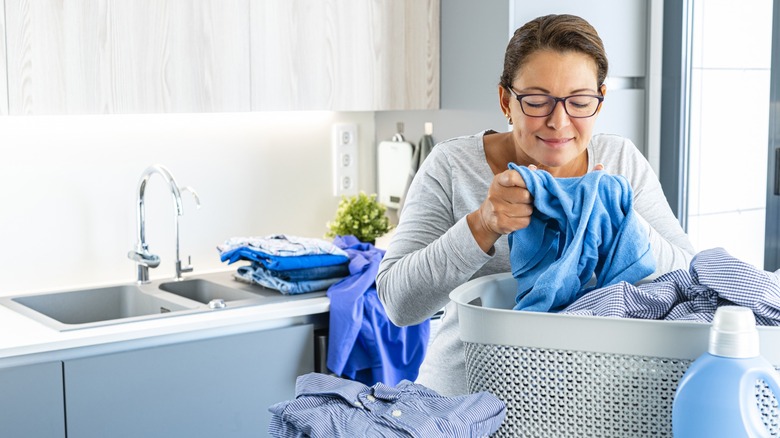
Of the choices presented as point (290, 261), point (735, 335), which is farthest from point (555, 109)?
point (290, 261)

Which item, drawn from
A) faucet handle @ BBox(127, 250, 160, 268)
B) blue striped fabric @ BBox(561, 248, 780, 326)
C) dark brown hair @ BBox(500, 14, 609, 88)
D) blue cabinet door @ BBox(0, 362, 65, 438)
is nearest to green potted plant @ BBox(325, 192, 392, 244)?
faucet handle @ BBox(127, 250, 160, 268)

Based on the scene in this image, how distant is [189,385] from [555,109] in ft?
4.21

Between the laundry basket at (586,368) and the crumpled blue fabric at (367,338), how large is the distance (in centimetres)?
143

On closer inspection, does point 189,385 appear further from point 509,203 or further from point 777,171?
point 777,171

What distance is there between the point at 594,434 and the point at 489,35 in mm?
2006

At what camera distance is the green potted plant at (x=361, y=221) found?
2900 millimetres

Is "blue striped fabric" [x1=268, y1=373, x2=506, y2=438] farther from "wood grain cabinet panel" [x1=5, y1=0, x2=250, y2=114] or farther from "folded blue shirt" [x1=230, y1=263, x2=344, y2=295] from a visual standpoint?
"wood grain cabinet panel" [x1=5, y1=0, x2=250, y2=114]

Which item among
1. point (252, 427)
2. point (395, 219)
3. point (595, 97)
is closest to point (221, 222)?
point (395, 219)

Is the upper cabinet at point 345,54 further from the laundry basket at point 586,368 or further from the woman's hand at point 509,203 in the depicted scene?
the laundry basket at point 586,368

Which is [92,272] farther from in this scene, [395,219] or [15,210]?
[395,219]

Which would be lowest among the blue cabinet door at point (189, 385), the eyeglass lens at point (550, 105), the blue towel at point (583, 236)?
the blue cabinet door at point (189, 385)

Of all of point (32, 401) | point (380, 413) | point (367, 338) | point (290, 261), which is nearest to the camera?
point (380, 413)

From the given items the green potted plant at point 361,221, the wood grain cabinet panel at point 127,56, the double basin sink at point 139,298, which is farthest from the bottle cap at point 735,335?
the green potted plant at point 361,221

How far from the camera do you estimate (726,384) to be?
763 millimetres
